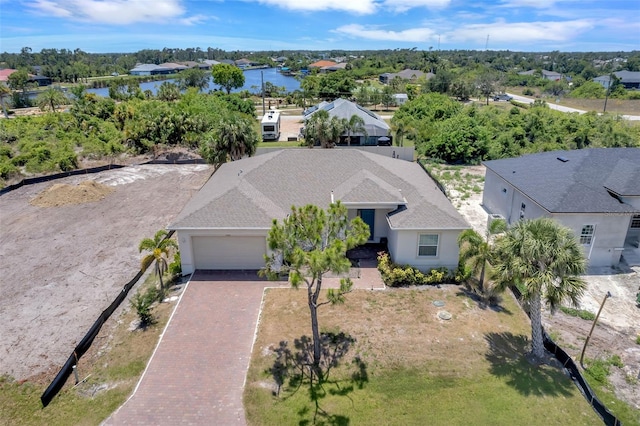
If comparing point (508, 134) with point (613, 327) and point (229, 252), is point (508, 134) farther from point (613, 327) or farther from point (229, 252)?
point (229, 252)

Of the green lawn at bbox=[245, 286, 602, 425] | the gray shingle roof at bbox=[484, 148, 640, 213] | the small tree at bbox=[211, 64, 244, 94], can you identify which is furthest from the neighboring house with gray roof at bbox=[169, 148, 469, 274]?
the small tree at bbox=[211, 64, 244, 94]

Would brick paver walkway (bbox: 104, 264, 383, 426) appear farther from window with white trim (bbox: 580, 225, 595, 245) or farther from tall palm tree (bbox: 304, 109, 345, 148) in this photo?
tall palm tree (bbox: 304, 109, 345, 148)

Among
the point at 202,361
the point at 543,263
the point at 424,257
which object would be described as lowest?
the point at 202,361

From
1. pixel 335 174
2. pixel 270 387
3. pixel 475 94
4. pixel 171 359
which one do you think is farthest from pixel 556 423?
pixel 475 94

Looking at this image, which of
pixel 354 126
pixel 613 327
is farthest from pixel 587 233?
pixel 354 126

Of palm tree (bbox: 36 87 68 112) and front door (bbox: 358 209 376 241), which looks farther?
palm tree (bbox: 36 87 68 112)

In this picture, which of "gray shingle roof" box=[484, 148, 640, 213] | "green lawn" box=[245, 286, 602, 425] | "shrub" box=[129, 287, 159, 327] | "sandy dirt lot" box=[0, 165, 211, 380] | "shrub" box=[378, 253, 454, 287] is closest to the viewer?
"green lawn" box=[245, 286, 602, 425]

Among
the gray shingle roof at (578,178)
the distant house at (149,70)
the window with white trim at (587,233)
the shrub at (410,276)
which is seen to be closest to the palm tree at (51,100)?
the shrub at (410,276)
